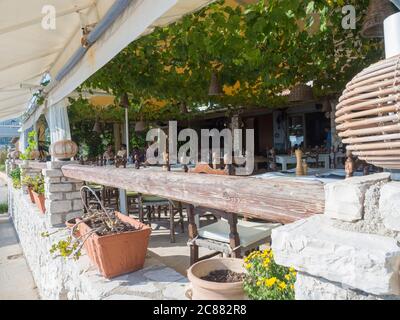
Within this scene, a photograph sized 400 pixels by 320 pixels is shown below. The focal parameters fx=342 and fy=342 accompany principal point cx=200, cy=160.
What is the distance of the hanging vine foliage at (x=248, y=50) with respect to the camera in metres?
3.07

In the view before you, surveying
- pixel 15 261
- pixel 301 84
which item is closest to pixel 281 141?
pixel 301 84

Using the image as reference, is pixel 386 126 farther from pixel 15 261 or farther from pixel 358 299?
pixel 15 261

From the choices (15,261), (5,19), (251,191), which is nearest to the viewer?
(251,191)

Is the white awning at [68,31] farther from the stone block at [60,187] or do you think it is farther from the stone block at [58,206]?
the stone block at [58,206]

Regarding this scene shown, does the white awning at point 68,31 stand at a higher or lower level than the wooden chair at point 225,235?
higher

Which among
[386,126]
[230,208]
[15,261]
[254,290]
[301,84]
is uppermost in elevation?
[301,84]

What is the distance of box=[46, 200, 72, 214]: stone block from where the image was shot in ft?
12.5

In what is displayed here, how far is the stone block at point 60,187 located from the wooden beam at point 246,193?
2.17m

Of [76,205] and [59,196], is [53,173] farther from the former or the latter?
[76,205]

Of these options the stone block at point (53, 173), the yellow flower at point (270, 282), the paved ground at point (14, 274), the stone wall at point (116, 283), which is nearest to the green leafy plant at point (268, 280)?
the yellow flower at point (270, 282)

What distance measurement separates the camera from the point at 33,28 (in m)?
3.00

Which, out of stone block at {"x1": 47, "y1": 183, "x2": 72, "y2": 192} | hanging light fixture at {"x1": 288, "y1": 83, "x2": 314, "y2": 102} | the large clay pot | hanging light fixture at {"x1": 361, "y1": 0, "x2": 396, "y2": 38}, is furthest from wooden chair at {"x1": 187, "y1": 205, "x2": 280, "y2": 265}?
hanging light fixture at {"x1": 288, "y1": 83, "x2": 314, "y2": 102}

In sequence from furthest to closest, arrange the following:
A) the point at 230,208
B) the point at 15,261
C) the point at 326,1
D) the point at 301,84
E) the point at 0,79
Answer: the point at 15,261 → the point at 301,84 → the point at 0,79 → the point at 326,1 → the point at 230,208

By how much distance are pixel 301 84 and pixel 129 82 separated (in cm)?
250
